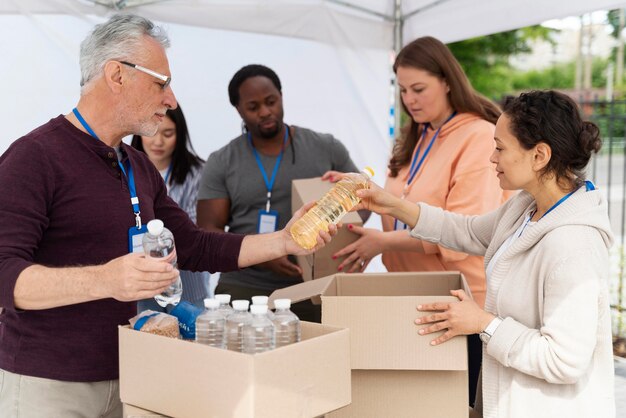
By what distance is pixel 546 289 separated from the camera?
177cm

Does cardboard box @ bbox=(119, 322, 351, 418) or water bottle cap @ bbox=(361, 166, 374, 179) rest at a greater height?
water bottle cap @ bbox=(361, 166, 374, 179)

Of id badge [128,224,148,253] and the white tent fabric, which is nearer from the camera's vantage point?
id badge [128,224,148,253]

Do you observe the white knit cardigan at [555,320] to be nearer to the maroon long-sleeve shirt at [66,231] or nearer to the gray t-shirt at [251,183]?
the maroon long-sleeve shirt at [66,231]

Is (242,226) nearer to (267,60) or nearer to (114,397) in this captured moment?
(267,60)

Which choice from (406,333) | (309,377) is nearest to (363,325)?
(406,333)

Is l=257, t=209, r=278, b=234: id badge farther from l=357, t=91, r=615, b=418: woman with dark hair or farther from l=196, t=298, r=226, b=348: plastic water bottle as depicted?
l=196, t=298, r=226, b=348: plastic water bottle

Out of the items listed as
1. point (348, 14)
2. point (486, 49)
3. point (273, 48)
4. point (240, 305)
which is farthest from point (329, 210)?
point (486, 49)

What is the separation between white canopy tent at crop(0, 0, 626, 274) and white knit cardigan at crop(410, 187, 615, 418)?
1553 millimetres

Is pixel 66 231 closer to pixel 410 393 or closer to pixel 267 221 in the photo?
pixel 410 393

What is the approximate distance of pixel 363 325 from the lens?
1.87 m

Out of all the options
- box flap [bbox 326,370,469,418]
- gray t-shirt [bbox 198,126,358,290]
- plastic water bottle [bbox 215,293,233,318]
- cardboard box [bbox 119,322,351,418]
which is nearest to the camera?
cardboard box [bbox 119,322,351,418]

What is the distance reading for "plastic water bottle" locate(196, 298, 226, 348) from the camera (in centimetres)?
Result: 161

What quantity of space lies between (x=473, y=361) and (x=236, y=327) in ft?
3.72

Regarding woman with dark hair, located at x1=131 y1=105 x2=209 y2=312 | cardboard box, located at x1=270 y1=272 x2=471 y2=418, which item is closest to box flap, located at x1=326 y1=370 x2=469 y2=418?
cardboard box, located at x1=270 y1=272 x2=471 y2=418
